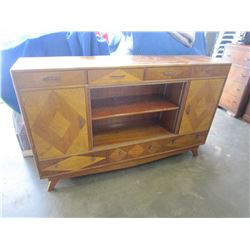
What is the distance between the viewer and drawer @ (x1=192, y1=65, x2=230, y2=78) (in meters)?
1.46

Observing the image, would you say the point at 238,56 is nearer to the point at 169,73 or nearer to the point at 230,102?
the point at 230,102

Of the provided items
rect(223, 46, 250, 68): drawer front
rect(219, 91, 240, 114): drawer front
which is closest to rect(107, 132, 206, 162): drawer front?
rect(219, 91, 240, 114): drawer front

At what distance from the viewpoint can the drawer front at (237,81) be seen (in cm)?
260

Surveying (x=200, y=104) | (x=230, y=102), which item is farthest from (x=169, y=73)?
(x=230, y=102)

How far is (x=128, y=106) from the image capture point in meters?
1.58

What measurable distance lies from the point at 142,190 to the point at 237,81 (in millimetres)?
2276

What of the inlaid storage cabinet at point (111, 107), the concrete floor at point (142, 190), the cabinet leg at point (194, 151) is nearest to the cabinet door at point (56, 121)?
the inlaid storage cabinet at point (111, 107)

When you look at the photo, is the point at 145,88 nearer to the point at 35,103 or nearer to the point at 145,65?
the point at 145,65

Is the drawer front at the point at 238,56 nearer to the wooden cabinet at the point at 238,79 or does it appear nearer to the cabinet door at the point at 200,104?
the wooden cabinet at the point at 238,79

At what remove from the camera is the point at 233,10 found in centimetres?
57

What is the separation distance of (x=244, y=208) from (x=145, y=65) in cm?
141

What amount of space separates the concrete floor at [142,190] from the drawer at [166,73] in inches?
36.1

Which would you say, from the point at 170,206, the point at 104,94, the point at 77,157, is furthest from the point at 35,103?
the point at 170,206

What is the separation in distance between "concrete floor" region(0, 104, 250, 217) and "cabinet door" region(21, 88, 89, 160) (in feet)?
1.31
